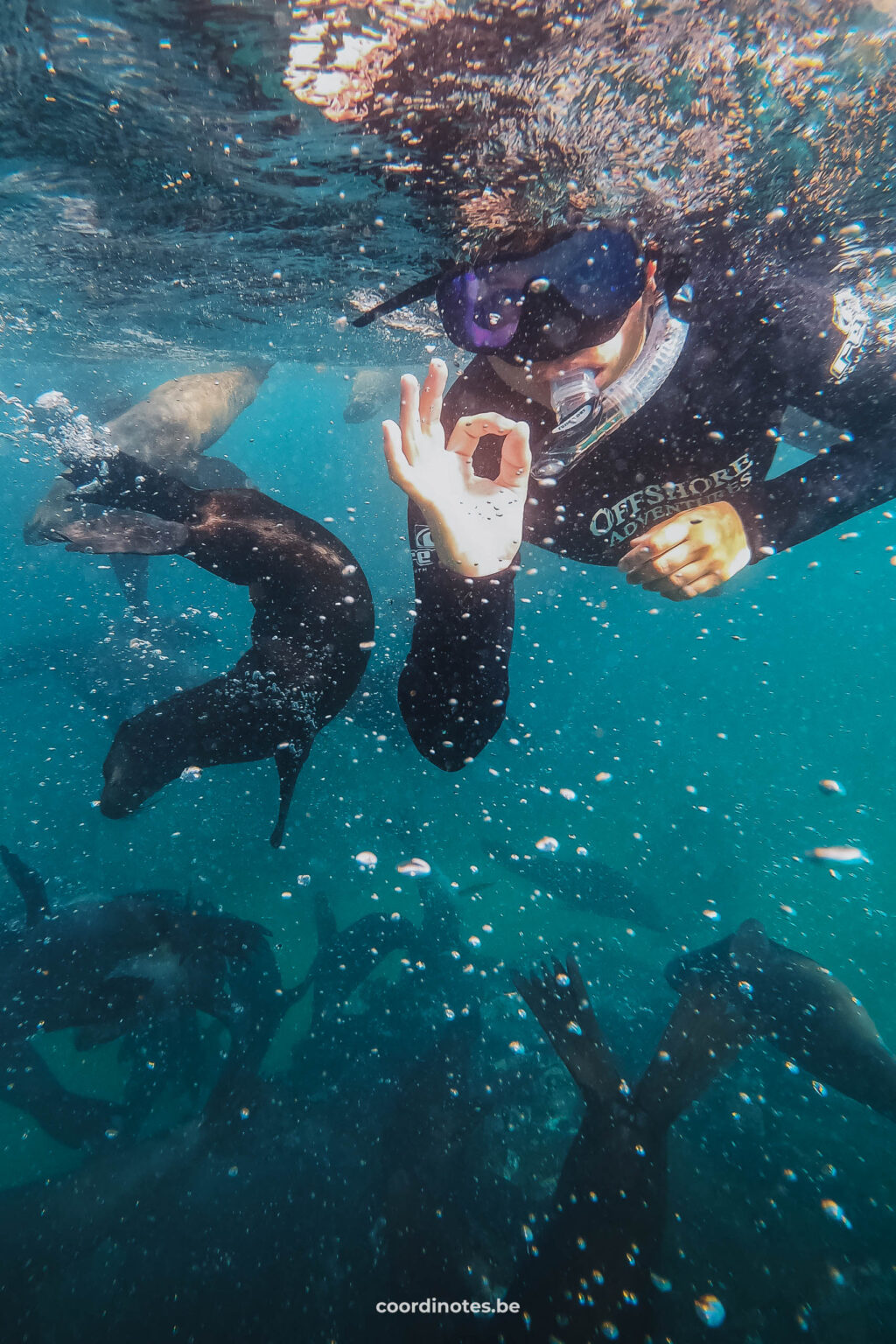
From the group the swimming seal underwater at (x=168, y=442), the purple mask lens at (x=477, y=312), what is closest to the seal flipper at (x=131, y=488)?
the purple mask lens at (x=477, y=312)

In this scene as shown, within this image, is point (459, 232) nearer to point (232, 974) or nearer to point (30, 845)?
point (232, 974)

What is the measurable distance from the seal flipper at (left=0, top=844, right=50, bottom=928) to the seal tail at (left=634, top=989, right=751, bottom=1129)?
6.33m

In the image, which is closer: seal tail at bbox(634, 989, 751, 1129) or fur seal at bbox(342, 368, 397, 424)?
seal tail at bbox(634, 989, 751, 1129)

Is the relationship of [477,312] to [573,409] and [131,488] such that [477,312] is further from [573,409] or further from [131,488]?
[131,488]

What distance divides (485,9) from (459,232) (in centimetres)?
305

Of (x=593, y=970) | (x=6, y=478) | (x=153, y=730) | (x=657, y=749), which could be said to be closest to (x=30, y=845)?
(x=153, y=730)

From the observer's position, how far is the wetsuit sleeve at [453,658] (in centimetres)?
239

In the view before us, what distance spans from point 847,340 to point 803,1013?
6404 mm

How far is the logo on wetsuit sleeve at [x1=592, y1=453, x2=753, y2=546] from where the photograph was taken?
2535mm

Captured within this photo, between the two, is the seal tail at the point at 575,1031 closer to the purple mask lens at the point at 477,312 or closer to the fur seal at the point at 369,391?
the purple mask lens at the point at 477,312

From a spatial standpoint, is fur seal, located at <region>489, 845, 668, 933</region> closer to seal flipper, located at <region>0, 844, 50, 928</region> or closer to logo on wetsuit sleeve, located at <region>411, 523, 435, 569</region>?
seal flipper, located at <region>0, 844, 50, 928</region>

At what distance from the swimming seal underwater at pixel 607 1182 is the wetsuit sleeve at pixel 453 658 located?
3448 mm

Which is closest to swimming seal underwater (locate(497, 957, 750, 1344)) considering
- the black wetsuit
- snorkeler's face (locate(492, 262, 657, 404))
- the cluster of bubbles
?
the black wetsuit

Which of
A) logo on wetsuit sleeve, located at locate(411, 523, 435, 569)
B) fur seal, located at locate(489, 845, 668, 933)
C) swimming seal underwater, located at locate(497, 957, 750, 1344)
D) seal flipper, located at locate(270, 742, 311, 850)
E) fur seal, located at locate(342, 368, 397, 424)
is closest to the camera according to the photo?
logo on wetsuit sleeve, located at locate(411, 523, 435, 569)
